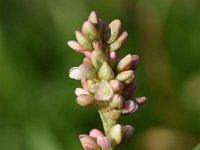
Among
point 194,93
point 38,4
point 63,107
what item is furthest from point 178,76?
point 38,4

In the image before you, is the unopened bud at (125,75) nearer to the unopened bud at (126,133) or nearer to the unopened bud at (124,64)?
the unopened bud at (124,64)

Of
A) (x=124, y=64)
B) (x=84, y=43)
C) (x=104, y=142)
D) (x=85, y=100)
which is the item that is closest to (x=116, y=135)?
(x=104, y=142)

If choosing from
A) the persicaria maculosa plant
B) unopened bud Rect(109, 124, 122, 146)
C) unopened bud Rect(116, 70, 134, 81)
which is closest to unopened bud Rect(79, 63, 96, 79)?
the persicaria maculosa plant

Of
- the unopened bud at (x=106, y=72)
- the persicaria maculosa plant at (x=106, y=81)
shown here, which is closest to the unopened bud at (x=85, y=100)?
the persicaria maculosa plant at (x=106, y=81)

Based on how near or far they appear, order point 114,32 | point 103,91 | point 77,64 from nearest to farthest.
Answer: point 103,91 < point 114,32 < point 77,64

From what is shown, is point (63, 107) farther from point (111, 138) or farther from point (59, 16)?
point (111, 138)

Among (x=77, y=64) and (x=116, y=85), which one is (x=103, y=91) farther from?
(x=77, y=64)

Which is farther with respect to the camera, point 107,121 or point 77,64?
point 77,64
